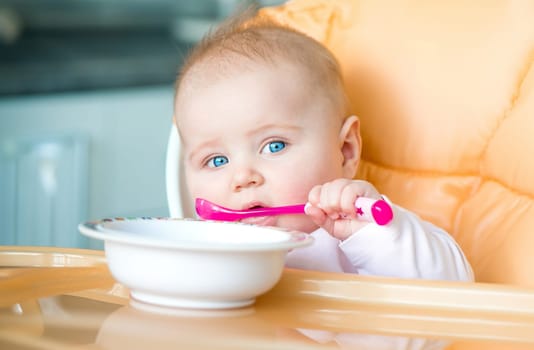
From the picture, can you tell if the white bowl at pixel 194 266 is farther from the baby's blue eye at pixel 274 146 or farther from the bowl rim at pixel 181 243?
the baby's blue eye at pixel 274 146

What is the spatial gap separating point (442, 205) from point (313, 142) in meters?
0.22

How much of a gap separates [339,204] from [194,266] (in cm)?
25

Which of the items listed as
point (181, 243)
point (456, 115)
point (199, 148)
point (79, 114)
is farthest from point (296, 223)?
point (79, 114)

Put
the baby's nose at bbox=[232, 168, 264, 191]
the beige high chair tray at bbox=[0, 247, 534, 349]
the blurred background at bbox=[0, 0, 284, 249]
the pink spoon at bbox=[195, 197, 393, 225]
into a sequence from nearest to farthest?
1. the beige high chair tray at bbox=[0, 247, 534, 349]
2. the pink spoon at bbox=[195, 197, 393, 225]
3. the baby's nose at bbox=[232, 168, 264, 191]
4. the blurred background at bbox=[0, 0, 284, 249]

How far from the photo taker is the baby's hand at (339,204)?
1.00m

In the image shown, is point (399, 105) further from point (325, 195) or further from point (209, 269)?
point (209, 269)

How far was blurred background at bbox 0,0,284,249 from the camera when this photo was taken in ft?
8.71

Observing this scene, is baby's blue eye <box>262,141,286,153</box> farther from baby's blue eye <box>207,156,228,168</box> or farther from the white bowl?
the white bowl

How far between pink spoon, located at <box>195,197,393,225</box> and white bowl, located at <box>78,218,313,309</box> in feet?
0.45

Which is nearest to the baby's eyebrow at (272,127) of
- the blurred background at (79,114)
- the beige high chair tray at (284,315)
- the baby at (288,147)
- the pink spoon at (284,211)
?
the baby at (288,147)

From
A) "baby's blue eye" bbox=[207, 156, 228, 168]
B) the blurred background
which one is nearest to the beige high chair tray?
"baby's blue eye" bbox=[207, 156, 228, 168]

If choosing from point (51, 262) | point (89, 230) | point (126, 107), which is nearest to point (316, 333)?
point (89, 230)

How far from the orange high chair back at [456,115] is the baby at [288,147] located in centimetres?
7

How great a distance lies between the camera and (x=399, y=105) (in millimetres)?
1310
